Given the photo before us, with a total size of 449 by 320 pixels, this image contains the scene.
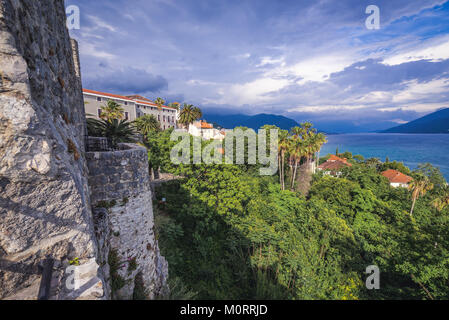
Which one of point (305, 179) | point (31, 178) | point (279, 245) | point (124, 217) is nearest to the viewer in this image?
point (31, 178)

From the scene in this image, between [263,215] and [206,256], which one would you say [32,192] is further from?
[263,215]

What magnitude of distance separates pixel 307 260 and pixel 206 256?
7886 mm

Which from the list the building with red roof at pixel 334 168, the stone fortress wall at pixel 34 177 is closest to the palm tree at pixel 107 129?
the stone fortress wall at pixel 34 177

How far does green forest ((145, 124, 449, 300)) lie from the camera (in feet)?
39.1

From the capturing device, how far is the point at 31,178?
2.38 meters

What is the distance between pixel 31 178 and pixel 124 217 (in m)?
3.28

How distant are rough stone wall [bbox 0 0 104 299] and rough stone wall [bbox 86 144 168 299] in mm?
1477

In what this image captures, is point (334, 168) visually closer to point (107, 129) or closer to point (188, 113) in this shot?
point (188, 113)

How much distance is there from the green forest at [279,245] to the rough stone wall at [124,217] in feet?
11.0

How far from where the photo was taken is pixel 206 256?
13.8 metres

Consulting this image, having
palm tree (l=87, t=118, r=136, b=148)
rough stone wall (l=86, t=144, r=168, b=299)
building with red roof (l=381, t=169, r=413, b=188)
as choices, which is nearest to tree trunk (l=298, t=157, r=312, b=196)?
building with red roof (l=381, t=169, r=413, b=188)

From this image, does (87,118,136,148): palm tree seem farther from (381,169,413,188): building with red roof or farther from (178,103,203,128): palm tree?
(381,169,413,188): building with red roof

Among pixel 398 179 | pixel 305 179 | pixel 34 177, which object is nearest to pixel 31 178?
pixel 34 177
